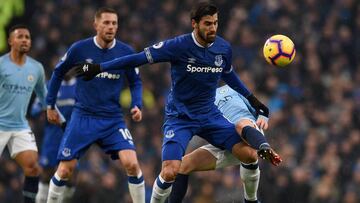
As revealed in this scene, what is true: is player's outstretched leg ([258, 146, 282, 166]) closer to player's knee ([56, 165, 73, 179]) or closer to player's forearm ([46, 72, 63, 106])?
player's knee ([56, 165, 73, 179])

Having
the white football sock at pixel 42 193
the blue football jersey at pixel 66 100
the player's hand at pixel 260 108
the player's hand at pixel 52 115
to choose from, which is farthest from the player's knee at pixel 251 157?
the white football sock at pixel 42 193

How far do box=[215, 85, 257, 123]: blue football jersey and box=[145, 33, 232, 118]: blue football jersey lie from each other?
40cm

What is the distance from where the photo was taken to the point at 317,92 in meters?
18.6

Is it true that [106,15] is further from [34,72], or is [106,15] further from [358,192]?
[358,192]

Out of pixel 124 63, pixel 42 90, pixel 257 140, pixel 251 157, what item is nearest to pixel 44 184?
pixel 42 90

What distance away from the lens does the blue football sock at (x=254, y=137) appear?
1058cm

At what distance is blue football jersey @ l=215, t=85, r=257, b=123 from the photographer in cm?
1138

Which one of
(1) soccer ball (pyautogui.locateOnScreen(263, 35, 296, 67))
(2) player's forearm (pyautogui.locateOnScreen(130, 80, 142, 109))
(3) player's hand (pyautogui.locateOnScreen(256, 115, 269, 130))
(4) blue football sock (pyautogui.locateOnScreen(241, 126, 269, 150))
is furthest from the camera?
(2) player's forearm (pyautogui.locateOnScreen(130, 80, 142, 109))

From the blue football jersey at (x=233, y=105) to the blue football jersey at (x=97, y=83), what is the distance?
941 mm

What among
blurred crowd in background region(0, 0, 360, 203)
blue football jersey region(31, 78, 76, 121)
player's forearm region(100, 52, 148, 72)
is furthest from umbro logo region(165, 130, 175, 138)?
blurred crowd in background region(0, 0, 360, 203)

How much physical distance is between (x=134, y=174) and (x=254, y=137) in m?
1.59

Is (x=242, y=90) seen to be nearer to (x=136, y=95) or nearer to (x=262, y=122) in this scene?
(x=262, y=122)

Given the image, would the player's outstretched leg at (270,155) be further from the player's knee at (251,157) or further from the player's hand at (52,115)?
the player's hand at (52,115)

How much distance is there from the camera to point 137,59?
34.9 ft
